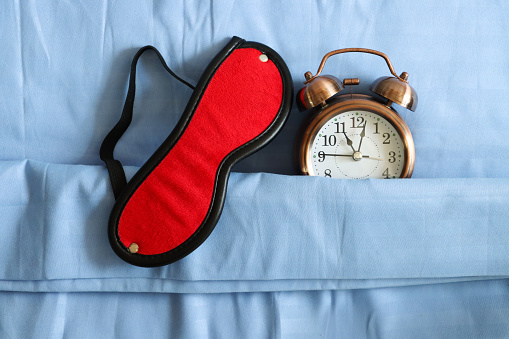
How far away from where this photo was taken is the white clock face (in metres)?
0.85

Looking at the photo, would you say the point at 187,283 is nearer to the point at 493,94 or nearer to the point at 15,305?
the point at 15,305

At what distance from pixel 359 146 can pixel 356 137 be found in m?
0.02

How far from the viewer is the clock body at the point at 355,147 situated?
848mm

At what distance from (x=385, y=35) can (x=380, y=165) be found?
0.93 ft

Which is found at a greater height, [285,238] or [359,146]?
[359,146]

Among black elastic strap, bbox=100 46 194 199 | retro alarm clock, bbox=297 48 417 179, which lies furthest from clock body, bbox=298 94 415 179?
black elastic strap, bbox=100 46 194 199

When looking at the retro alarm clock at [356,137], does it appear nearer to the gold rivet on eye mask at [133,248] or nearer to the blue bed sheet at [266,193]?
the blue bed sheet at [266,193]

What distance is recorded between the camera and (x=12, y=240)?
0.81 metres

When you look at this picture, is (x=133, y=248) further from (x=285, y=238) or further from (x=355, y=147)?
(x=355, y=147)

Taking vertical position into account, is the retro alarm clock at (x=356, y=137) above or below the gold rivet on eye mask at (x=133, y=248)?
above

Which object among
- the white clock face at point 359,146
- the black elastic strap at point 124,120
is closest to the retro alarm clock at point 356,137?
the white clock face at point 359,146

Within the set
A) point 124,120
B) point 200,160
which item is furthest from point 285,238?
point 124,120

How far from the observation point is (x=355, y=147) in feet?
2.80

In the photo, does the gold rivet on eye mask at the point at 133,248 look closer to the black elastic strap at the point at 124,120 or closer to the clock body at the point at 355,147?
the black elastic strap at the point at 124,120
